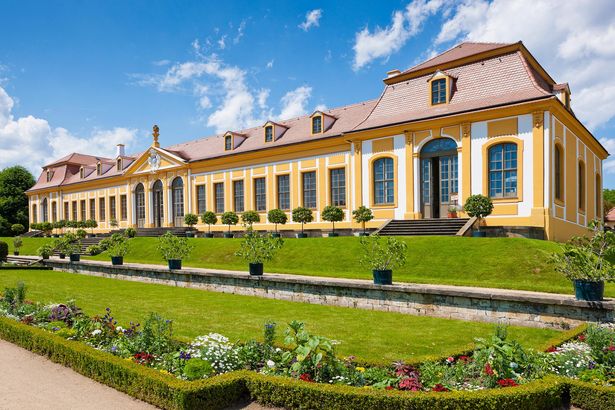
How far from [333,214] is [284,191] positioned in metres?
6.03

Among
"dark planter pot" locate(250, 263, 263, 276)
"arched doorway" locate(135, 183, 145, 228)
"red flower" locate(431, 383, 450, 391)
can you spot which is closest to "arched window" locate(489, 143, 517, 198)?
"dark planter pot" locate(250, 263, 263, 276)

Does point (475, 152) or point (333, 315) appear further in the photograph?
point (475, 152)

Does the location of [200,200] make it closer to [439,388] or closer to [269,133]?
[269,133]

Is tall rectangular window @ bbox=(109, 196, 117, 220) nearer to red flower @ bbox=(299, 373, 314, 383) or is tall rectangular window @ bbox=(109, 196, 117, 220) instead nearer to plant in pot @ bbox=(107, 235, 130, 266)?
plant in pot @ bbox=(107, 235, 130, 266)

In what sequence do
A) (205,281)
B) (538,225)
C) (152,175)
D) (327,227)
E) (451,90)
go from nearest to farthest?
1. (205,281)
2. (538,225)
3. (451,90)
4. (327,227)
5. (152,175)

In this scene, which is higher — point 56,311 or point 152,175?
point 152,175

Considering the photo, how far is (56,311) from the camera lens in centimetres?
872

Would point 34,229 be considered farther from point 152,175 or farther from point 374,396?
point 374,396

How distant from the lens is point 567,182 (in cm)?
2173

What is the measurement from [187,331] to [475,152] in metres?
16.3

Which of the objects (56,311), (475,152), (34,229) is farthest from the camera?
(34,229)

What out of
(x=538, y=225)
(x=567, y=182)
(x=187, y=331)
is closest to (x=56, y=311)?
(x=187, y=331)

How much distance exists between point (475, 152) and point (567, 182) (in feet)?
15.2

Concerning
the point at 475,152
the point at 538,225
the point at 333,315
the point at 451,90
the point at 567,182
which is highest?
the point at 451,90
